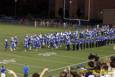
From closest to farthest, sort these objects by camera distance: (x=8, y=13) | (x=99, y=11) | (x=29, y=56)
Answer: (x=29, y=56) → (x=99, y=11) → (x=8, y=13)

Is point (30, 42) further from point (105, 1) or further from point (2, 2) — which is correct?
point (2, 2)

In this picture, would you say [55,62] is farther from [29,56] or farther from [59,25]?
[59,25]

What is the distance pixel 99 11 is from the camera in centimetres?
5169

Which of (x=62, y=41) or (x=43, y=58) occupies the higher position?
(x=62, y=41)

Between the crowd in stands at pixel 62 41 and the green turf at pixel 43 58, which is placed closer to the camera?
the green turf at pixel 43 58

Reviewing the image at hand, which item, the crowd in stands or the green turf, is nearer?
the green turf

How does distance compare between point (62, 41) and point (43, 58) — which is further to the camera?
point (62, 41)

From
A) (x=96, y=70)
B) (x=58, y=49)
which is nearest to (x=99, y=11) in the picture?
(x=58, y=49)

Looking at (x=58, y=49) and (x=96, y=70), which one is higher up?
(x=96, y=70)

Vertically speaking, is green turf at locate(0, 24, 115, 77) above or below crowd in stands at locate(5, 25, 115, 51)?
below

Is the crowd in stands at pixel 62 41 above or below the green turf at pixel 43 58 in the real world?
above

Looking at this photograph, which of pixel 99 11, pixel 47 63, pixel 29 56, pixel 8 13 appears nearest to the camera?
pixel 47 63

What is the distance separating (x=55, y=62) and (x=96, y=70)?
1262 centimetres

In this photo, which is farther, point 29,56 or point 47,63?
point 29,56
